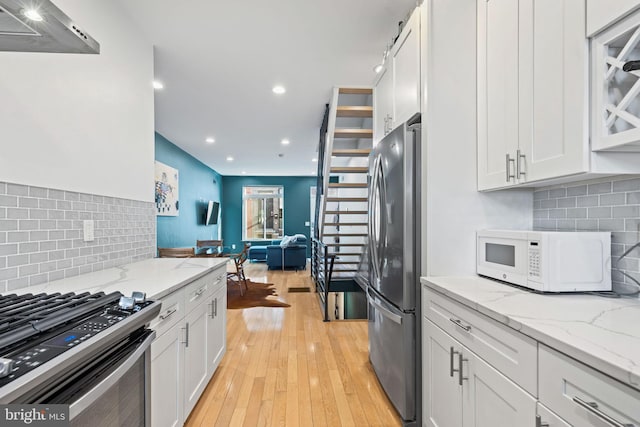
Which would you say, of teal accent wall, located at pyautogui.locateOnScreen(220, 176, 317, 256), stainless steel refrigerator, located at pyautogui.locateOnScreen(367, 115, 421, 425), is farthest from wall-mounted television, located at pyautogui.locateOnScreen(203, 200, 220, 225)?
stainless steel refrigerator, located at pyautogui.locateOnScreen(367, 115, 421, 425)

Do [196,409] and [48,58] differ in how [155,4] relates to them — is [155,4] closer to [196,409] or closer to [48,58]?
[48,58]

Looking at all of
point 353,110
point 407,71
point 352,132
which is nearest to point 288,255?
point 352,132

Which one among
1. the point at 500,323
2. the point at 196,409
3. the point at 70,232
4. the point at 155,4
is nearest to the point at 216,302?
the point at 196,409

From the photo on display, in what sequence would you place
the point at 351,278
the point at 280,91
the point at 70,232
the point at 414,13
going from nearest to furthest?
the point at 70,232
the point at 414,13
the point at 280,91
the point at 351,278

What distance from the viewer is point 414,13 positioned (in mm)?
1938

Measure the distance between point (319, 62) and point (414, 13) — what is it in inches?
50.6

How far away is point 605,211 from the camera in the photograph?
1450mm

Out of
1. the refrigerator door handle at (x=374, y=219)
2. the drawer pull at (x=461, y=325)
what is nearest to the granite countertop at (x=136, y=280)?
the refrigerator door handle at (x=374, y=219)

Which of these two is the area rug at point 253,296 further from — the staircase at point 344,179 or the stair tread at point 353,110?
the stair tread at point 353,110

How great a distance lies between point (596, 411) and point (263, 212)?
10.1 m

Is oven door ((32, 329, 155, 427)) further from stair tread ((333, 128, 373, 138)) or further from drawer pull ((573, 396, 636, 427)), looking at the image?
stair tread ((333, 128, 373, 138))

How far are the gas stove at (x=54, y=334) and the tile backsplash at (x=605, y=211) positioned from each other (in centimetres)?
193

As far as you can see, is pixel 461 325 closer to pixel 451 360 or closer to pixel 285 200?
pixel 451 360

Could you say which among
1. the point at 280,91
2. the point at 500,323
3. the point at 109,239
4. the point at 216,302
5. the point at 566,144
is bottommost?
the point at 216,302
